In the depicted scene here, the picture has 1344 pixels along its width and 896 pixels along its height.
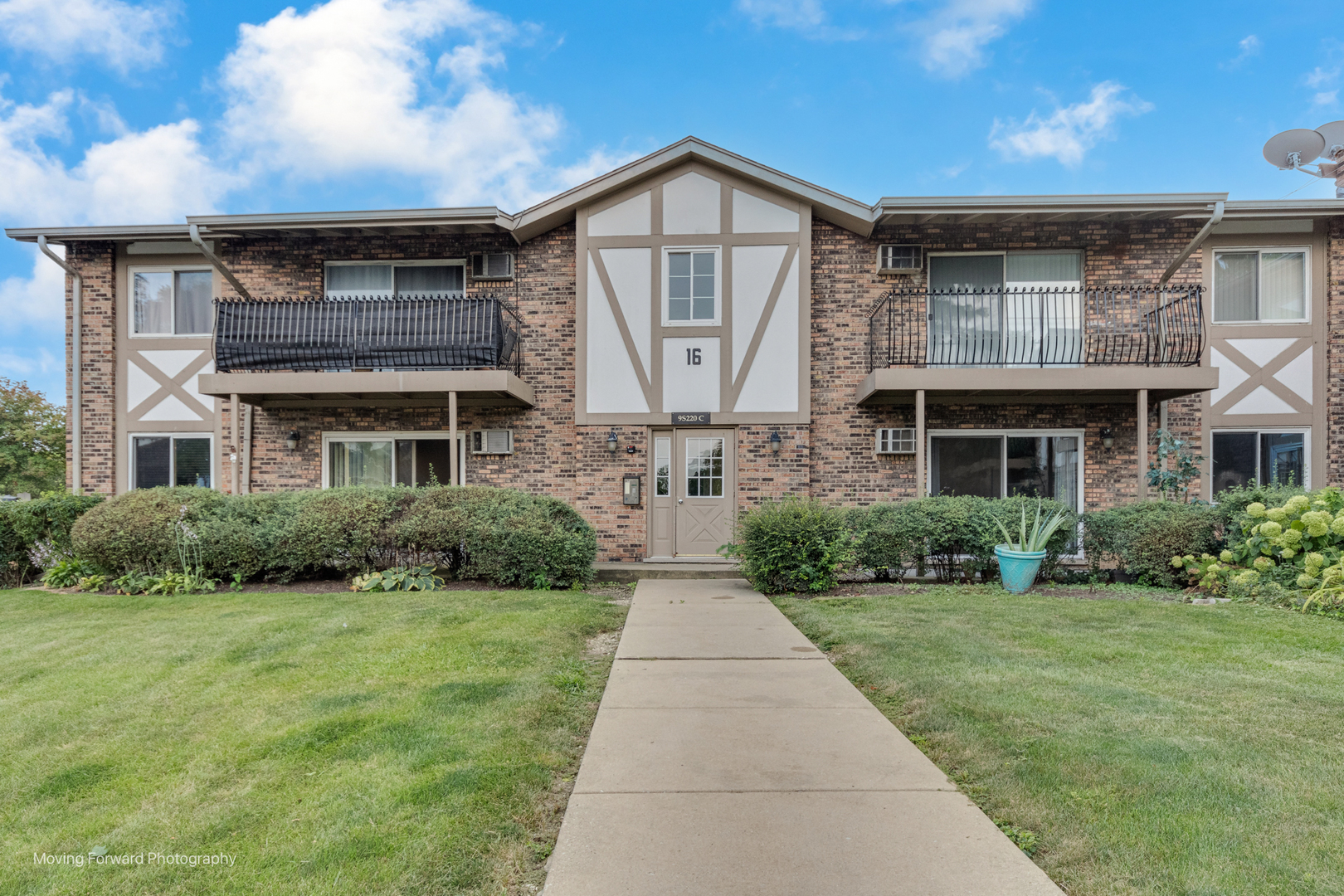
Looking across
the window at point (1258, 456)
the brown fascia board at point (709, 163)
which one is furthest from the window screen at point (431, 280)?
the window at point (1258, 456)

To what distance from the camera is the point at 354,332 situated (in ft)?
34.6

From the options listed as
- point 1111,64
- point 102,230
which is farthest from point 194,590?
point 1111,64

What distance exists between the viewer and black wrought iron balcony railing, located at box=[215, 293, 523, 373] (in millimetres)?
10453

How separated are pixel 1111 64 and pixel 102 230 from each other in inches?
797

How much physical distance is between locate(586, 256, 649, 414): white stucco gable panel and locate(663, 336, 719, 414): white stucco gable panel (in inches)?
18.2

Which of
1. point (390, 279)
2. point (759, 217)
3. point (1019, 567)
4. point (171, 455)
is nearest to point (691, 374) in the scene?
point (759, 217)

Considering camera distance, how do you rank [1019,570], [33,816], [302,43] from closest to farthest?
1. [33,816]
2. [1019,570]
3. [302,43]

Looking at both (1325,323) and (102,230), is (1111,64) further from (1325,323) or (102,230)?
(102,230)

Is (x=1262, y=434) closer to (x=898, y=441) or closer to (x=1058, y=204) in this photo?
(x=1058, y=204)

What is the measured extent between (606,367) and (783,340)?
2.84 meters

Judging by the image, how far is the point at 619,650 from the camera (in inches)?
212

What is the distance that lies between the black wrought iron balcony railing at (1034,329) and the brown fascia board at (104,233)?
11.4 meters

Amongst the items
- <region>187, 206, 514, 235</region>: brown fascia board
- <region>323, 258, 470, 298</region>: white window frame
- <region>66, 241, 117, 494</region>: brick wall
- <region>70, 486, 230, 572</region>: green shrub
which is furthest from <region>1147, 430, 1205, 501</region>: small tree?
<region>66, 241, 117, 494</region>: brick wall

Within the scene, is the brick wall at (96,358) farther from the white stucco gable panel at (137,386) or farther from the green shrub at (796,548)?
the green shrub at (796,548)
